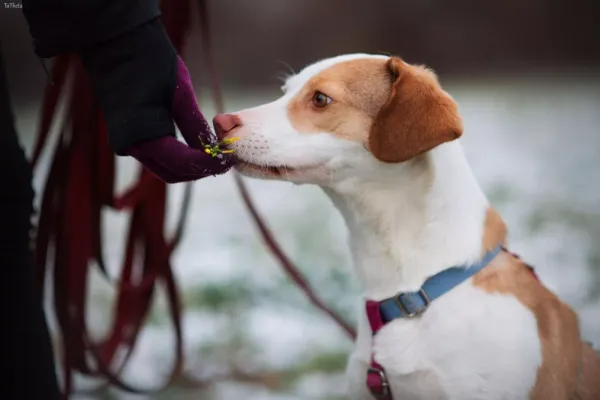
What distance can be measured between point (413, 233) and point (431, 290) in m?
0.10

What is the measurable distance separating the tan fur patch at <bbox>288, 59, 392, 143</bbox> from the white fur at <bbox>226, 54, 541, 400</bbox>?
0.7 inches

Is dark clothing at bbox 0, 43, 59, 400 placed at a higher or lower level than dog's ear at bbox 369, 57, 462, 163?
lower

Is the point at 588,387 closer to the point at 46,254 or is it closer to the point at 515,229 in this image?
the point at 46,254

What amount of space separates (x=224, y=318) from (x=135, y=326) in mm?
494

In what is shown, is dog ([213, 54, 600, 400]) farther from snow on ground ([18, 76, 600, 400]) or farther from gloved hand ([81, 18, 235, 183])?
snow on ground ([18, 76, 600, 400])

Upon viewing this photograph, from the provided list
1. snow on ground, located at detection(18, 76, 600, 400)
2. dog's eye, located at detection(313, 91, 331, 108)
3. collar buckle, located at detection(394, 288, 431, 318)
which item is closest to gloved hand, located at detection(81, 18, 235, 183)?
dog's eye, located at detection(313, 91, 331, 108)

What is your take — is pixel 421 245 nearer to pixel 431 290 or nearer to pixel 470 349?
pixel 431 290

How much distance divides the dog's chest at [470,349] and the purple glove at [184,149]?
1.45 feet

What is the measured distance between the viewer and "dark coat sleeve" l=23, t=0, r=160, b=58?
973 millimetres

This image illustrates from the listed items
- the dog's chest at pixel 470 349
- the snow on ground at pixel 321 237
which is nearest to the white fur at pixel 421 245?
the dog's chest at pixel 470 349

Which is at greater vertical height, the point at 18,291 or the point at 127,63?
the point at 127,63

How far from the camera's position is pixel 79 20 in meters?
0.98

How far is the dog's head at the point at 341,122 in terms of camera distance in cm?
114

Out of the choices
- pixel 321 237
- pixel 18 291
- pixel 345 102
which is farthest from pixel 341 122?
pixel 321 237
